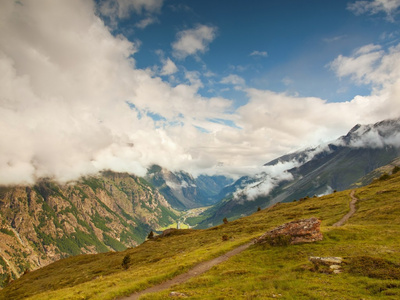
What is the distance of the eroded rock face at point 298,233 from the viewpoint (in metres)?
41.0

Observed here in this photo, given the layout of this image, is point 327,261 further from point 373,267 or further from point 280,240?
point 280,240

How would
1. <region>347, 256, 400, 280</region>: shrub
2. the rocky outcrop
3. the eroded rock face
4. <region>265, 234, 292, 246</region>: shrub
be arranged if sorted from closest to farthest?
<region>347, 256, 400, 280</region>: shrub → the rocky outcrop → the eroded rock face → <region>265, 234, 292, 246</region>: shrub

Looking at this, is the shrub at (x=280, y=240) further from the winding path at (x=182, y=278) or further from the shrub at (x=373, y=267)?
the shrub at (x=373, y=267)

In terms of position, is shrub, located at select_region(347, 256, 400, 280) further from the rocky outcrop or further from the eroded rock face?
the eroded rock face

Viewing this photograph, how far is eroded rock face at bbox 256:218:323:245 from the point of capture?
135ft

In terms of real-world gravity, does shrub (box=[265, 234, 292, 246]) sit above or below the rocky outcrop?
above

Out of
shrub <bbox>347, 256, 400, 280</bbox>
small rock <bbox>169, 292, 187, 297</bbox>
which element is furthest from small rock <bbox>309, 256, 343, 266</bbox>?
small rock <bbox>169, 292, 187, 297</bbox>

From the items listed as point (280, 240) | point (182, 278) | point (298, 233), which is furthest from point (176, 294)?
point (298, 233)

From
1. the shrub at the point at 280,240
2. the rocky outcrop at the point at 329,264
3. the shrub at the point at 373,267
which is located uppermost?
the shrub at the point at 280,240

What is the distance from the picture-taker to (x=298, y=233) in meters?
41.8

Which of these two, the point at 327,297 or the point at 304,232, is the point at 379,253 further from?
the point at 327,297

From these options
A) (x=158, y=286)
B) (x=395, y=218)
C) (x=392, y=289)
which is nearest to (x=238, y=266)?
(x=158, y=286)

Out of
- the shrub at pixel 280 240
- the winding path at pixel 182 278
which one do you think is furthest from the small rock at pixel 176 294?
the shrub at pixel 280 240

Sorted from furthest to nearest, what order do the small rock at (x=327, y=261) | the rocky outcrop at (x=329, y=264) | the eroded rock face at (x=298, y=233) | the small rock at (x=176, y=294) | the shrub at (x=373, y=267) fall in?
the eroded rock face at (x=298, y=233), the small rock at (x=327, y=261), the rocky outcrop at (x=329, y=264), the small rock at (x=176, y=294), the shrub at (x=373, y=267)
